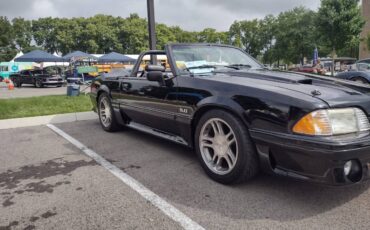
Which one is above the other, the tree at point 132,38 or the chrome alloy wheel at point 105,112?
the tree at point 132,38

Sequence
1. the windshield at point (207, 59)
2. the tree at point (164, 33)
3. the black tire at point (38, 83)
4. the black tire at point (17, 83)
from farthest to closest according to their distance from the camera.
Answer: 1. the tree at point (164, 33)
2. the black tire at point (17, 83)
3. the black tire at point (38, 83)
4. the windshield at point (207, 59)

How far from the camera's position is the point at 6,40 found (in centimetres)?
6016

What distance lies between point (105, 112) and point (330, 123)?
4.19 m

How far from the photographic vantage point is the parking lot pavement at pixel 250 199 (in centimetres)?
247

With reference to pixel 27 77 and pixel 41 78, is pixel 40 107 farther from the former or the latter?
pixel 27 77

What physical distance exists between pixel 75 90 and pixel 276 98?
9353 millimetres

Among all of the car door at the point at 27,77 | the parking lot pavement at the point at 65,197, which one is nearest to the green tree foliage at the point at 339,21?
the car door at the point at 27,77

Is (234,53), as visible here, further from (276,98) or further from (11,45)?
(11,45)

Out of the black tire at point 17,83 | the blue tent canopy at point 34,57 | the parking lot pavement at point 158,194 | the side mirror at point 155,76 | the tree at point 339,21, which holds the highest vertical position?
the tree at point 339,21

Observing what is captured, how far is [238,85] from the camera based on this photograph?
3008 mm

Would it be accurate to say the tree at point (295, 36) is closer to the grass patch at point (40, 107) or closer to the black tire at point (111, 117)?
the grass patch at point (40, 107)

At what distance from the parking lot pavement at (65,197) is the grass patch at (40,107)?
3465 mm

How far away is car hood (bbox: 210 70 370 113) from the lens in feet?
8.64

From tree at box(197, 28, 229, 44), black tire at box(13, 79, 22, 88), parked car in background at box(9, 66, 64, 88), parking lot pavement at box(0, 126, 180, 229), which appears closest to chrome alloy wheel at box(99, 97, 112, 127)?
parking lot pavement at box(0, 126, 180, 229)
